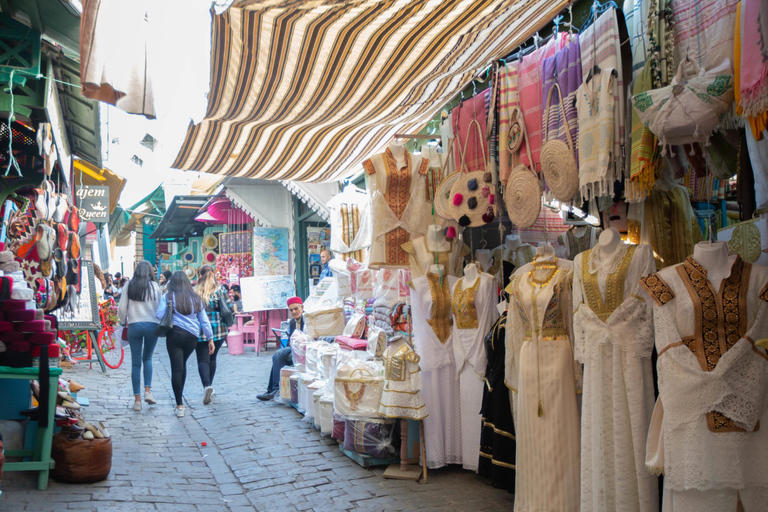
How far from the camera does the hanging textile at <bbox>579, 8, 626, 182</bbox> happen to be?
3279 mm

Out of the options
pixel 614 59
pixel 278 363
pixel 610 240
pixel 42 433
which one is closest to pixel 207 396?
pixel 278 363

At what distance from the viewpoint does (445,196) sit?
5.01m

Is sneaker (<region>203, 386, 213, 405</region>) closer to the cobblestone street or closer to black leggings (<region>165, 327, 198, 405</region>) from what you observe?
the cobblestone street

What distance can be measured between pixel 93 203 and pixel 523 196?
10.0 metres

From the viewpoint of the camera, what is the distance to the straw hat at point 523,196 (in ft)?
13.0

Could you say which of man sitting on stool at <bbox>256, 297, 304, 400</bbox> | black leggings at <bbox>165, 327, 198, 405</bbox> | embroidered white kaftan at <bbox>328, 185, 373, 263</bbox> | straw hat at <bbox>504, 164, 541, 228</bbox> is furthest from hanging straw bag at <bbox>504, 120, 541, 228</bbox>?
black leggings at <bbox>165, 327, 198, 405</bbox>

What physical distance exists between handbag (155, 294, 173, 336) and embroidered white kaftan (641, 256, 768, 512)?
19.1ft

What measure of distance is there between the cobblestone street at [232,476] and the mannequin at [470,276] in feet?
5.06

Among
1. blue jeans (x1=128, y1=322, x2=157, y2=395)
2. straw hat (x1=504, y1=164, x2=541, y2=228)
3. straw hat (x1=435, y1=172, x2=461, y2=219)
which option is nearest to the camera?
straw hat (x1=504, y1=164, x2=541, y2=228)

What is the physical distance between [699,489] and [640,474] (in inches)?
18.4

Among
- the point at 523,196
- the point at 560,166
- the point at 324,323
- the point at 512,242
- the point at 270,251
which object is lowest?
the point at 324,323

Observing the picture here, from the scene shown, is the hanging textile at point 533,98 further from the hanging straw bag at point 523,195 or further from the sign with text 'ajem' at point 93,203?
the sign with text 'ajem' at point 93,203

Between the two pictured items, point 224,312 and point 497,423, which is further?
point 224,312

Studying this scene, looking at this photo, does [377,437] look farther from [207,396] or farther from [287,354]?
[207,396]
